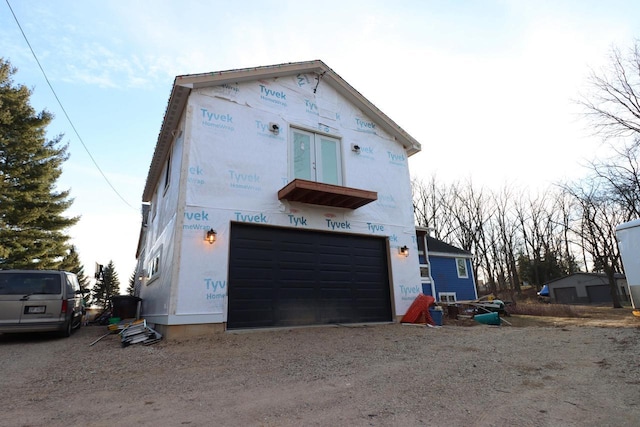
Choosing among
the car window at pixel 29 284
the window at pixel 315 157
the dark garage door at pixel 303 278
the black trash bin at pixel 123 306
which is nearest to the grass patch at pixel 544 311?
the dark garage door at pixel 303 278

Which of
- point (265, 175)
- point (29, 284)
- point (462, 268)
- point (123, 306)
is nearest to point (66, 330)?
point (29, 284)

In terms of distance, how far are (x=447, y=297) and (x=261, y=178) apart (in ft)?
48.2

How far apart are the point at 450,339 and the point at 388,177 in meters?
5.64

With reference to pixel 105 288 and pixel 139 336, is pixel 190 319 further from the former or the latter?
pixel 105 288

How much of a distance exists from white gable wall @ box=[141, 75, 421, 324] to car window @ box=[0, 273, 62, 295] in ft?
7.20

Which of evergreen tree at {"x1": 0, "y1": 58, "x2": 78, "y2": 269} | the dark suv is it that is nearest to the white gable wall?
the dark suv

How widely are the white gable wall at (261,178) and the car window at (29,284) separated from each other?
219 cm

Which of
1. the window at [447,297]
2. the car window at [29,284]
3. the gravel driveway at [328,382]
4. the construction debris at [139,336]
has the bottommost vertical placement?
the gravel driveway at [328,382]

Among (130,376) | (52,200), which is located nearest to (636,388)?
(130,376)

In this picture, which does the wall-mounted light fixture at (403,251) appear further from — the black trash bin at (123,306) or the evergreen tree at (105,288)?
the evergreen tree at (105,288)

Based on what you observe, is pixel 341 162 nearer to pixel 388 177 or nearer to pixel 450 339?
pixel 388 177

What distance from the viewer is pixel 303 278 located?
8.59 m

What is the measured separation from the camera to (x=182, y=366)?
4766 mm

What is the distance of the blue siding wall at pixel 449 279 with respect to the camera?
19.1m
